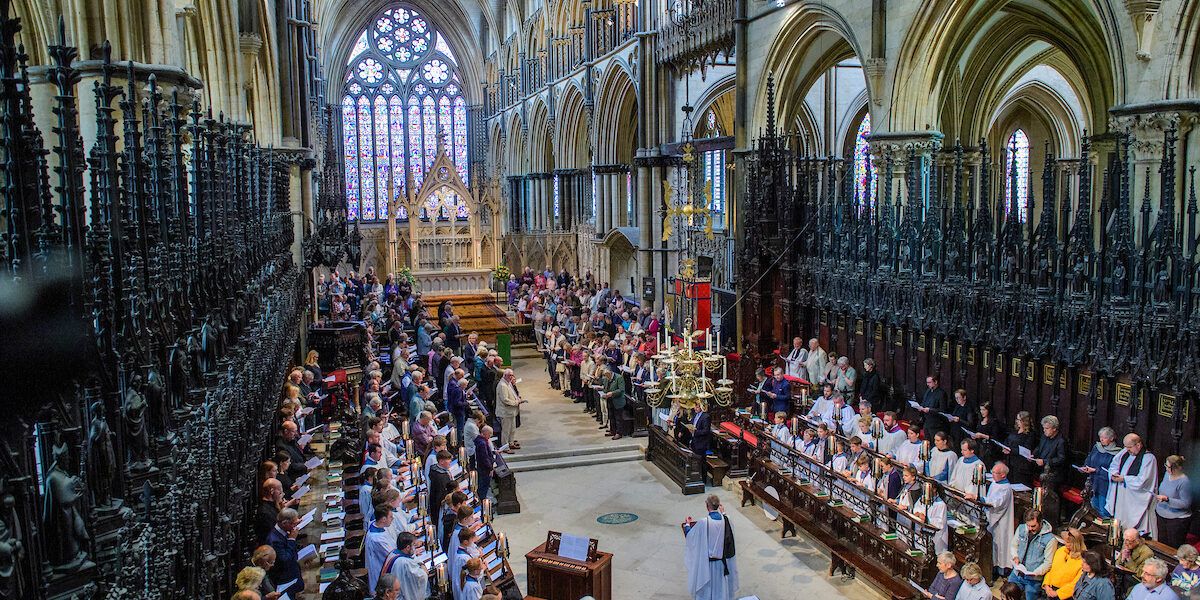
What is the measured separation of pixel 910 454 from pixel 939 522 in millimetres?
1641

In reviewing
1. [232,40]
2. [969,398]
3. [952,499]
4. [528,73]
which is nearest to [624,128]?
[528,73]

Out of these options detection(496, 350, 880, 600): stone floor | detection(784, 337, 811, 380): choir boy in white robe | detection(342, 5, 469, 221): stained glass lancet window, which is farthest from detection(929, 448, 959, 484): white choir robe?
detection(342, 5, 469, 221): stained glass lancet window

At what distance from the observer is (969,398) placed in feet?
42.3

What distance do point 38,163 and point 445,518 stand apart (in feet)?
22.4

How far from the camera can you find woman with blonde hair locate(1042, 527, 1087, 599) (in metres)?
8.41

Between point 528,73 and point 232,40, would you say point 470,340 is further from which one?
point 528,73

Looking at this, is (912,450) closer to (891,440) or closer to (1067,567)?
(891,440)

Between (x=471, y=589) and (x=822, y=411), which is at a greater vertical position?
(x=822, y=411)

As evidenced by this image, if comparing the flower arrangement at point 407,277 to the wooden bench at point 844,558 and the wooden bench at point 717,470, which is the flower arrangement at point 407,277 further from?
the wooden bench at point 844,558

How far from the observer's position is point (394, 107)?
4622 cm

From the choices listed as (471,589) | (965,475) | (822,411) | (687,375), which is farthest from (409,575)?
(822,411)

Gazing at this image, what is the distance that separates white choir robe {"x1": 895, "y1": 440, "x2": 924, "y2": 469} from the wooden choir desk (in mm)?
4113

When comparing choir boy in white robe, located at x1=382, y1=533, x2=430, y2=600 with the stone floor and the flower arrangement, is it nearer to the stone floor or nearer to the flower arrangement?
the stone floor

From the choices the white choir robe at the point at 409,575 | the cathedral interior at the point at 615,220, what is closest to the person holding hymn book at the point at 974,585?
the cathedral interior at the point at 615,220
